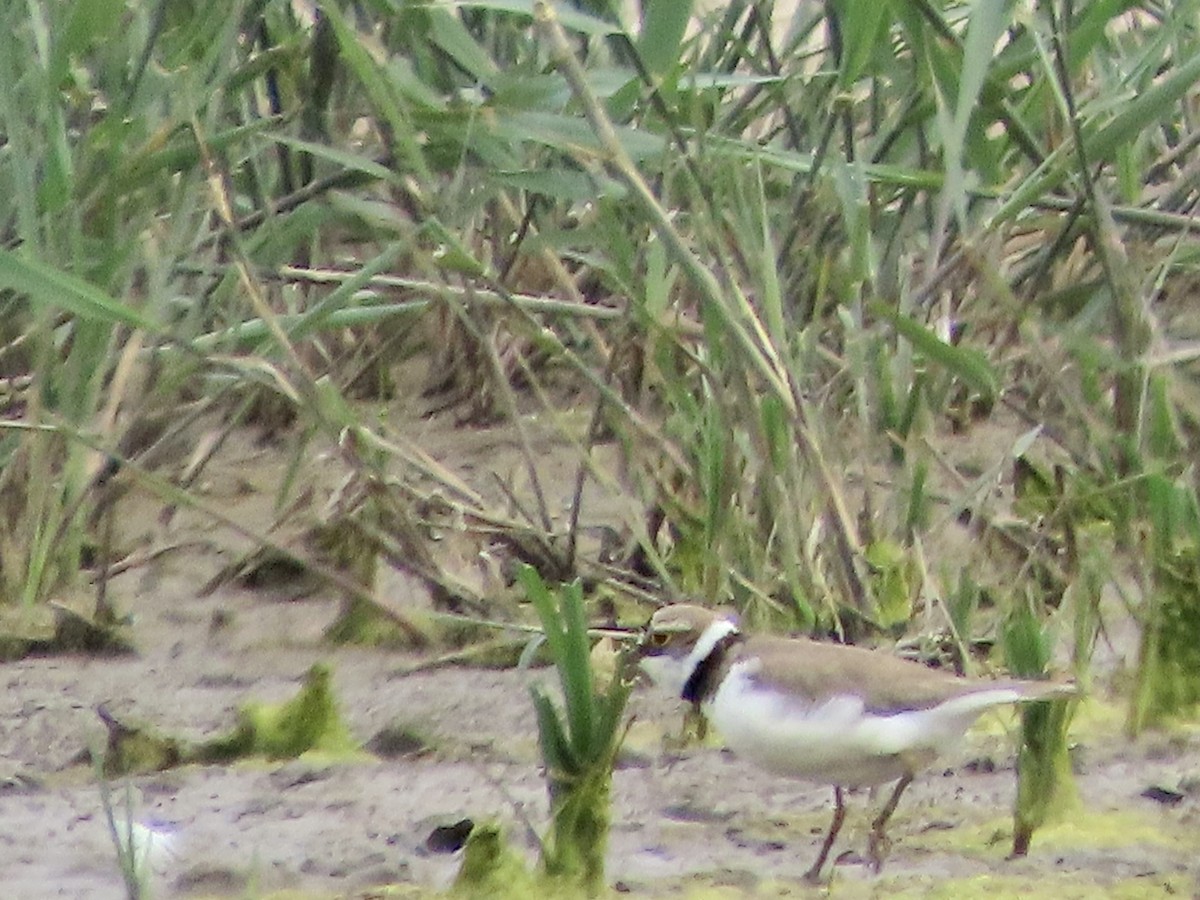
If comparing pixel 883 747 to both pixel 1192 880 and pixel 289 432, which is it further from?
pixel 289 432

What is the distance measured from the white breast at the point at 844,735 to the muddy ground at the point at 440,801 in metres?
0.08

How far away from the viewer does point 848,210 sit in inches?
101

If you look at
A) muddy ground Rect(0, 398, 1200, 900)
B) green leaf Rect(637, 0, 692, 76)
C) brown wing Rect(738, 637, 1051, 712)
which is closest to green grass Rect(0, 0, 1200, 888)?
green leaf Rect(637, 0, 692, 76)

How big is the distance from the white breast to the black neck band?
14 cm

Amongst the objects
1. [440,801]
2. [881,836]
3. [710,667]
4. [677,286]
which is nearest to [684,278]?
[677,286]

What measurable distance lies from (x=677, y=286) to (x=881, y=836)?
4.48ft

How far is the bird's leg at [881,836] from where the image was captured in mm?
1992

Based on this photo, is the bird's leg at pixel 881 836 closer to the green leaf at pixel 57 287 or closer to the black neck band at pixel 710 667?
the black neck band at pixel 710 667

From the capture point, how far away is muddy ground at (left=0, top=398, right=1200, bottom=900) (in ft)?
6.46

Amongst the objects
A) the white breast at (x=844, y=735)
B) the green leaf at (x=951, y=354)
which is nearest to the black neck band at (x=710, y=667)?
the white breast at (x=844, y=735)

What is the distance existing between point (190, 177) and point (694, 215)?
71 cm

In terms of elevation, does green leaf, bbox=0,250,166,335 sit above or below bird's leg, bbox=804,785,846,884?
above

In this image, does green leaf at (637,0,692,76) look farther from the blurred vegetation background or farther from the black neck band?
the black neck band

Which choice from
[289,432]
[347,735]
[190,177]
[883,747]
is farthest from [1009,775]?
[289,432]
